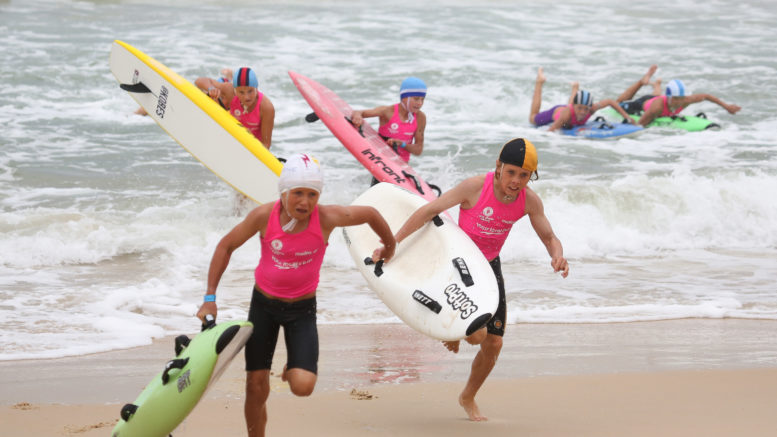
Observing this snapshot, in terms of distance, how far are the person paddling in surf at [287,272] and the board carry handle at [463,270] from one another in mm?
870

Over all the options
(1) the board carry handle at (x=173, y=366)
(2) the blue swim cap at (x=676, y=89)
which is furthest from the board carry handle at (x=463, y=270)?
(2) the blue swim cap at (x=676, y=89)

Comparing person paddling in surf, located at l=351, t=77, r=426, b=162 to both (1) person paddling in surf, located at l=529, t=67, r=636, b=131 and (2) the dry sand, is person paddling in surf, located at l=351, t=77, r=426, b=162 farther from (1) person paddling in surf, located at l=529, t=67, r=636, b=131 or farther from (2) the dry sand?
(1) person paddling in surf, located at l=529, t=67, r=636, b=131

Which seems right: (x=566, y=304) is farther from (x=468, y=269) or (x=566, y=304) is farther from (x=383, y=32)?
(x=383, y=32)

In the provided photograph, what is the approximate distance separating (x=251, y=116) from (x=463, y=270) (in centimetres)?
433

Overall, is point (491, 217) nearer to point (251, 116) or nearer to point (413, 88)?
point (413, 88)

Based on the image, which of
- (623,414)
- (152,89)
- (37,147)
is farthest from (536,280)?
(37,147)

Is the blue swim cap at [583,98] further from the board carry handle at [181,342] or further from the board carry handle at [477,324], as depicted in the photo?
the board carry handle at [181,342]

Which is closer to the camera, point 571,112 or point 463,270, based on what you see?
point 463,270

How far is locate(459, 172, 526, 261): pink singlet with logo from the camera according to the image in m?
4.48

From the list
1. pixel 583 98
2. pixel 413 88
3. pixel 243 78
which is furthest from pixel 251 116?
pixel 583 98

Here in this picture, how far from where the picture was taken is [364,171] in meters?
11.6

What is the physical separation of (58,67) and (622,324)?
12.6 m

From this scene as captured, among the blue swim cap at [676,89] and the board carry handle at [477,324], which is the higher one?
the board carry handle at [477,324]

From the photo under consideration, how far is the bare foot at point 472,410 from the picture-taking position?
14.7 feet
